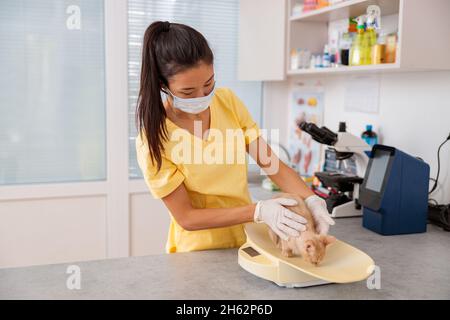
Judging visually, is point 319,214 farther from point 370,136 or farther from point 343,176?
point 370,136

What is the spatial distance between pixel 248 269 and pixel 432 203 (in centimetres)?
119

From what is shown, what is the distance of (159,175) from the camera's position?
1619 mm

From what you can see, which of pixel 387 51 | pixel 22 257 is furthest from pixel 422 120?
pixel 22 257

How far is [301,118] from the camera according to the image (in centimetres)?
329

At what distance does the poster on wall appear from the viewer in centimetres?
310

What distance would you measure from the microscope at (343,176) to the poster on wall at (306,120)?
0.67 meters

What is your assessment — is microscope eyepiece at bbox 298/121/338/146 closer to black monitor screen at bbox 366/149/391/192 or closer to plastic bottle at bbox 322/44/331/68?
black monitor screen at bbox 366/149/391/192

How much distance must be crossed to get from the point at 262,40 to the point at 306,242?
1.83 meters

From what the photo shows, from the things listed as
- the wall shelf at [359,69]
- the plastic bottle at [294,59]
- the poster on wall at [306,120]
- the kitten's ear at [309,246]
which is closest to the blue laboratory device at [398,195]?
the wall shelf at [359,69]

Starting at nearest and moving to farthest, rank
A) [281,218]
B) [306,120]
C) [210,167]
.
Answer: [281,218] < [210,167] < [306,120]

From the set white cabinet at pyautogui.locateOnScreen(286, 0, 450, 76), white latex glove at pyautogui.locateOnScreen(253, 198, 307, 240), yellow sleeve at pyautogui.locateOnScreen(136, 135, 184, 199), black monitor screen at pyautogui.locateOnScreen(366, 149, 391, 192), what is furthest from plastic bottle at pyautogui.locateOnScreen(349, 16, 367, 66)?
yellow sleeve at pyautogui.locateOnScreen(136, 135, 184, 199)

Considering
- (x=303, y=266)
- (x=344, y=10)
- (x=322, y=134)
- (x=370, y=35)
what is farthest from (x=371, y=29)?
(x=303, y=266)

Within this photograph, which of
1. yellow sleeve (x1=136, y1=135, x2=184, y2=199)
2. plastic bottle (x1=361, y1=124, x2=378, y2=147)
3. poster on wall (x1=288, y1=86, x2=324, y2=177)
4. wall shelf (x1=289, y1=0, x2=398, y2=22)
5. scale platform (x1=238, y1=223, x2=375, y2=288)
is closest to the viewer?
scale platform (x1=238, y1=223, x2=375, y2=288)

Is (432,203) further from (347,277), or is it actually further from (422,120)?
(347,277)
